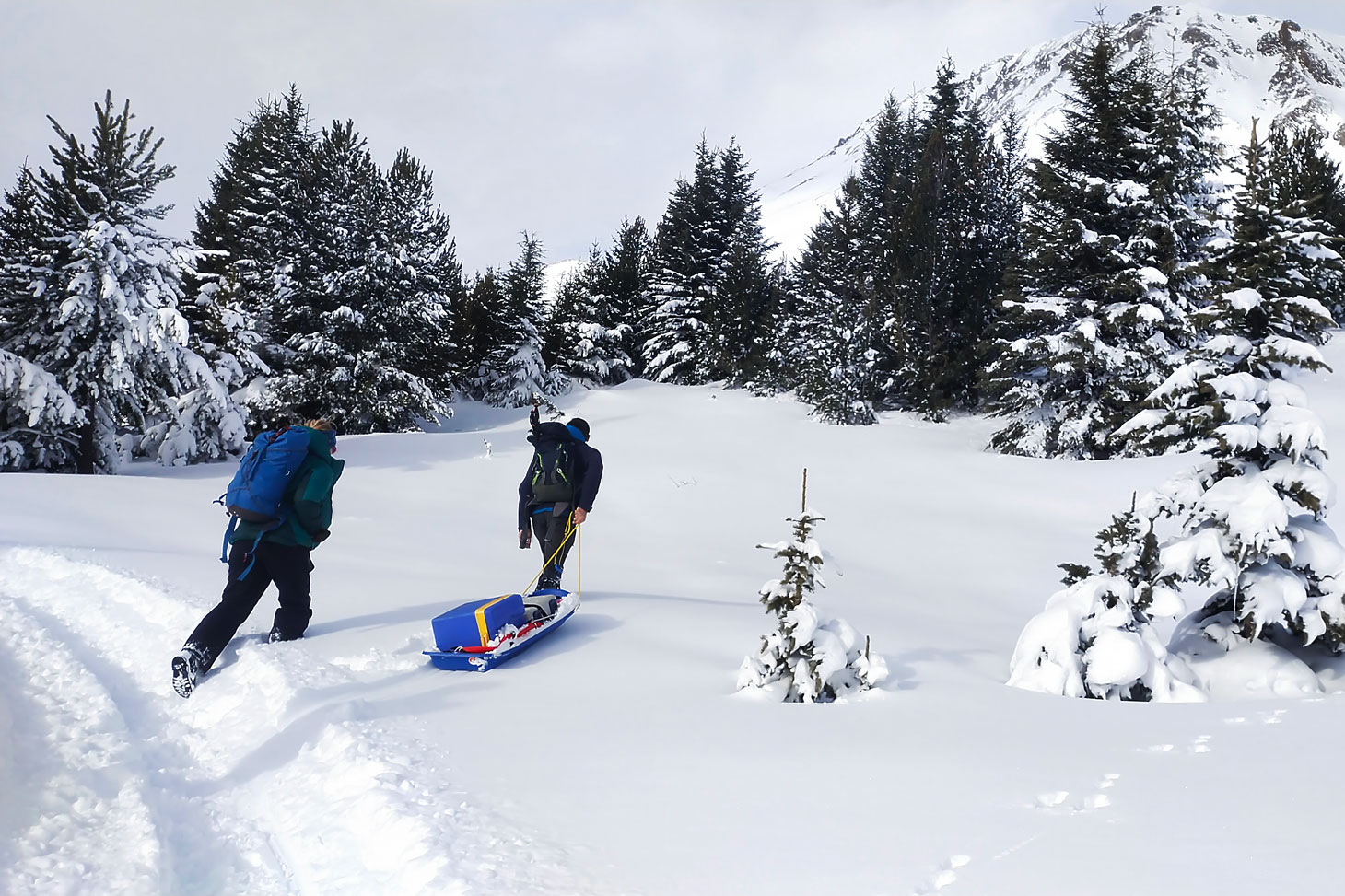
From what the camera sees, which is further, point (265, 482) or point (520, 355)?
point (520, 355)

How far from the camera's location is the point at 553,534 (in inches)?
299

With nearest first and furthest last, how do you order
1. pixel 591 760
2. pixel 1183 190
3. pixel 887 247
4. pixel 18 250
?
pixel 591 760 → pixel 18 250 → pixel 1183 190 → pixel 887 247

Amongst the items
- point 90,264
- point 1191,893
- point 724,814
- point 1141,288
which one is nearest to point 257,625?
point 724,814

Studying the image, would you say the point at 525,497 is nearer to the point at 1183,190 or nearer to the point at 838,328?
the point at 838,328

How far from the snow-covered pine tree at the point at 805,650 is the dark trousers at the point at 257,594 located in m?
3.42

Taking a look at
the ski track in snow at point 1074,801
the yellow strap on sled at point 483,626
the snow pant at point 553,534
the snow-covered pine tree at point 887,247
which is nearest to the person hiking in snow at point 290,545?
the yellow strap on sled at point 483,626

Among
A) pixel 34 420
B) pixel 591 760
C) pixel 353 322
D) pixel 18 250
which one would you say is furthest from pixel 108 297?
pixel 591 760

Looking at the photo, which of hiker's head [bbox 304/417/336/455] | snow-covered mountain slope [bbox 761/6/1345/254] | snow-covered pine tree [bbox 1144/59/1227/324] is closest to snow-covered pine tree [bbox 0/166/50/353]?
hiker's head [bbox 304/417/336/455]

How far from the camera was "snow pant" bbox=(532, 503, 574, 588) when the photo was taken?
7.53m

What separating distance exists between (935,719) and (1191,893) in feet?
6.79

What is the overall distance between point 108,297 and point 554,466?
40.6 ft

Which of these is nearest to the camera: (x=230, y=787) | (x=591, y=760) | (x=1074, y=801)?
(x=1074, y=801)

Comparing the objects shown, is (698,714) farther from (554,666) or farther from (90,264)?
(90,264)

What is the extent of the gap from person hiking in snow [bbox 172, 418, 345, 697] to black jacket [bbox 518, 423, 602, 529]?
1.81m
